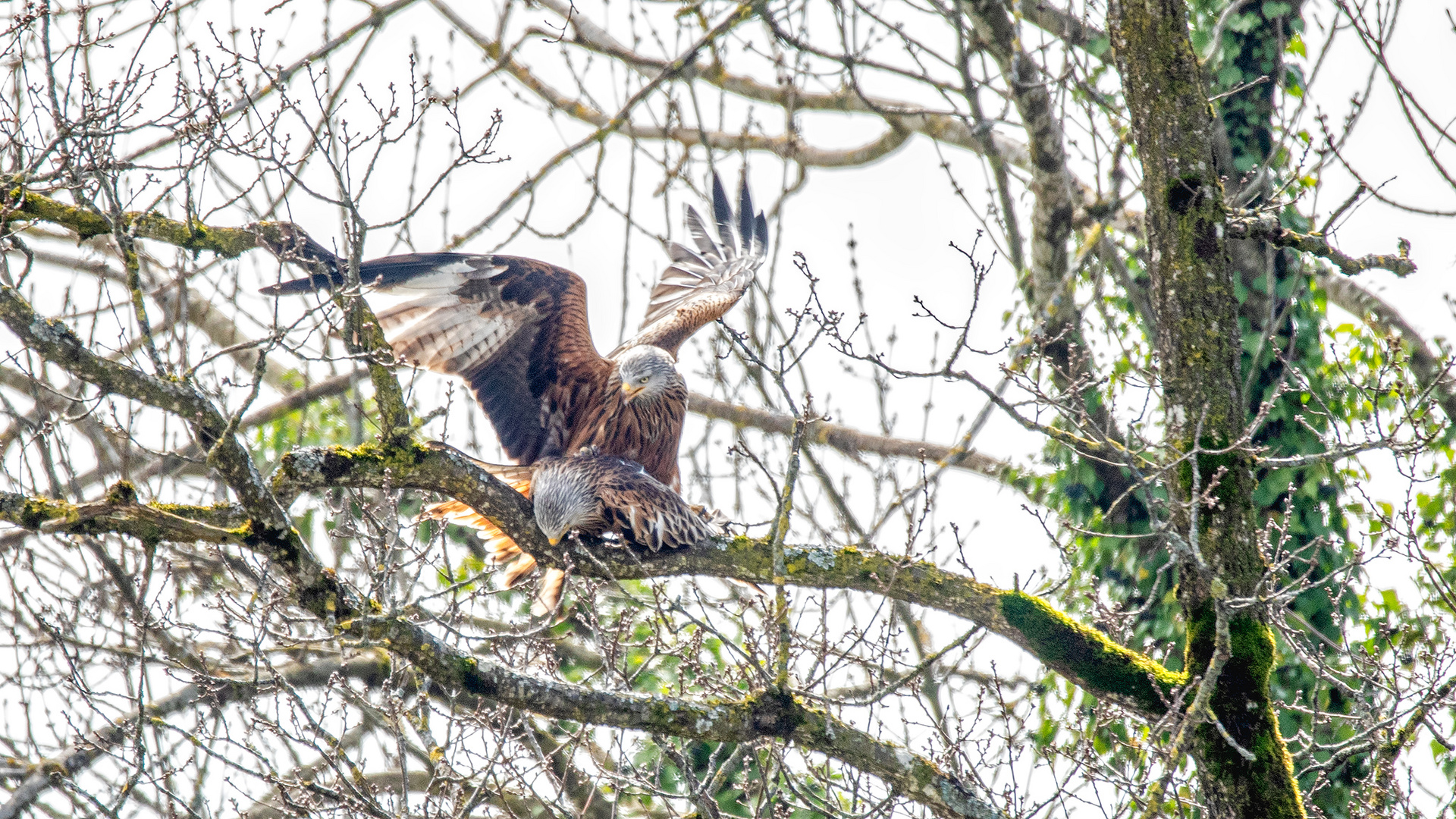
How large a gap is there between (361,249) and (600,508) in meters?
1.51

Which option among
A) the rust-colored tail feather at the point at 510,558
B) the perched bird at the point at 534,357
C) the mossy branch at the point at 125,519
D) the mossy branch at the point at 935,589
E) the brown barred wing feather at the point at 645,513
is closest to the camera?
the mossy branch at the point at 125,519

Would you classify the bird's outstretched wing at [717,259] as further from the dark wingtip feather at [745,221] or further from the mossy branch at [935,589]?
the mossy branch at [935,589]

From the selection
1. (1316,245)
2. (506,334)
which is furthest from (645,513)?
(1316,245)

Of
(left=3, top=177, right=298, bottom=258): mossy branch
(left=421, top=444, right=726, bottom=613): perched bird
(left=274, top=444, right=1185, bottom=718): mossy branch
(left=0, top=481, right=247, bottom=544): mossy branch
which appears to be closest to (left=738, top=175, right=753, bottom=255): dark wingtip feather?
(left=421, top=444, right=726, bottom=613): perched bird

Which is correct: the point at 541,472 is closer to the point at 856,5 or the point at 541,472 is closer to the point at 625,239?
the point at 625,239

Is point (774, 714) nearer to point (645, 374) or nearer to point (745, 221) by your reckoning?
point (645, 374)

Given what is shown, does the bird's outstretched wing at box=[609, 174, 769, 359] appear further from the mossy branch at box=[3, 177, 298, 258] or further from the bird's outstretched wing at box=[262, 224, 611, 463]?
the mossy branch at box=[3, 177, 298, 258]

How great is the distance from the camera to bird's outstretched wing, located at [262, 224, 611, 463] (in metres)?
5.03

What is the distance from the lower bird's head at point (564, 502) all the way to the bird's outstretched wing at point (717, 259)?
1551 mm

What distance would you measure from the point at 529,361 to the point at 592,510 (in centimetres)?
110

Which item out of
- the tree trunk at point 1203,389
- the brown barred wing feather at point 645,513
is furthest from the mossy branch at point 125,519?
the tree trunk at point 1203,389

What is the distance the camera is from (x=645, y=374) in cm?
512

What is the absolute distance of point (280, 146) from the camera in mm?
3957

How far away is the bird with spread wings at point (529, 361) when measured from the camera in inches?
199
